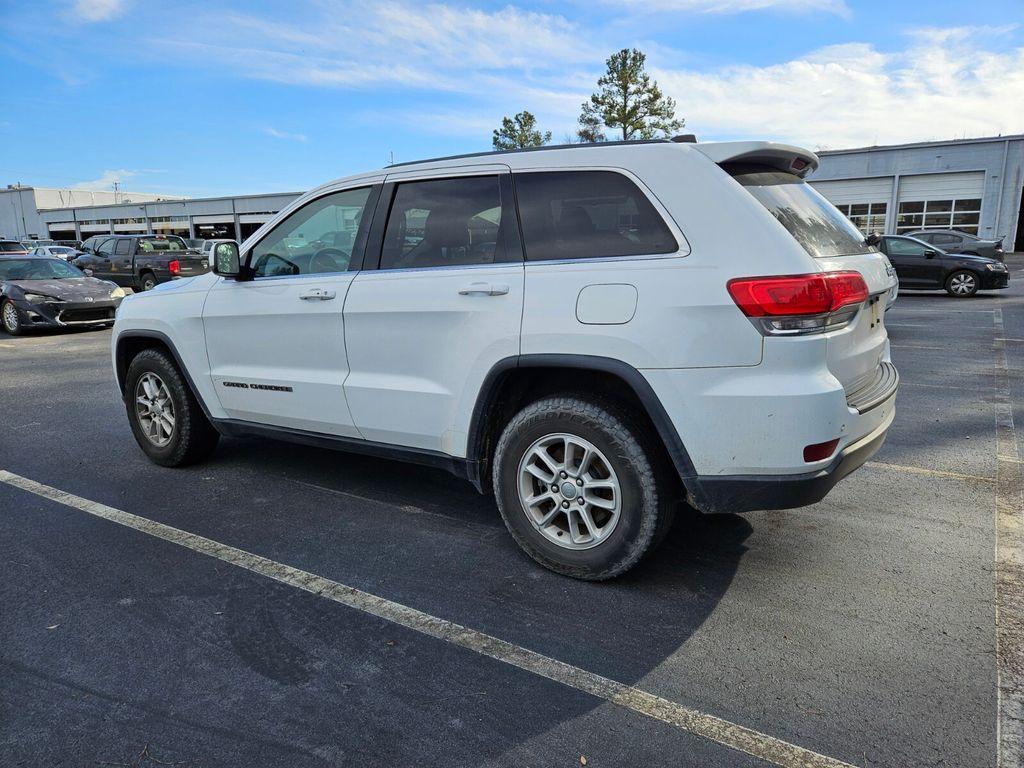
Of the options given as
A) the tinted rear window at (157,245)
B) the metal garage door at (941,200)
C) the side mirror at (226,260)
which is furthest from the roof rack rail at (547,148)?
the metal garage door at (941,200)

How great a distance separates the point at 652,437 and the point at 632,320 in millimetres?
538

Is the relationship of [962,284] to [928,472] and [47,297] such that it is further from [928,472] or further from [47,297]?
[47,297]

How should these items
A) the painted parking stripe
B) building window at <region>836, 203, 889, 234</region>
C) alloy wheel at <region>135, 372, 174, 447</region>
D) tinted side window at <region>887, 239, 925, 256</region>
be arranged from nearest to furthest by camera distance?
the painted parking stripe < alloy wheel at <region>135, 372, 174, 447</region> < tinted side window at <region>887, 239, 925, 256</region> < building window at <region>836, 203, 889, 234</region>

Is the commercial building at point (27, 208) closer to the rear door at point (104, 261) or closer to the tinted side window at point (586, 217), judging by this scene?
the rear door at point (104, 261)

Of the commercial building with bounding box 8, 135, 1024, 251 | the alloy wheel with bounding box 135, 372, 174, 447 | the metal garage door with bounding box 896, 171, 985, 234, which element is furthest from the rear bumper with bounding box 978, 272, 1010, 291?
the metal garage door with bounding box 896, 171, 985, 234

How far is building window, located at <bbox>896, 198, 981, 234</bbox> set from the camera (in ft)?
112

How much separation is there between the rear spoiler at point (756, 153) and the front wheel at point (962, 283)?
1631cm

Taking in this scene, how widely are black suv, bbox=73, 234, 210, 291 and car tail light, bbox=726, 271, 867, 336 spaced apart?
18418mm

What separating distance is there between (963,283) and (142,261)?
67.4ft

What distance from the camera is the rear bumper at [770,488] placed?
9.11ft

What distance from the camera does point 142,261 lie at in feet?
61.4

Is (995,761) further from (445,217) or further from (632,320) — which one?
(445,217)

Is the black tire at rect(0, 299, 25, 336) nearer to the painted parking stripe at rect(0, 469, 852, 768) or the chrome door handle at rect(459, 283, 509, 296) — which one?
the painted parking stripe at rect(0, 469, 852, 768)

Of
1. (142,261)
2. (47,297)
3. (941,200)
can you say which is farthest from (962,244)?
(142,261)
